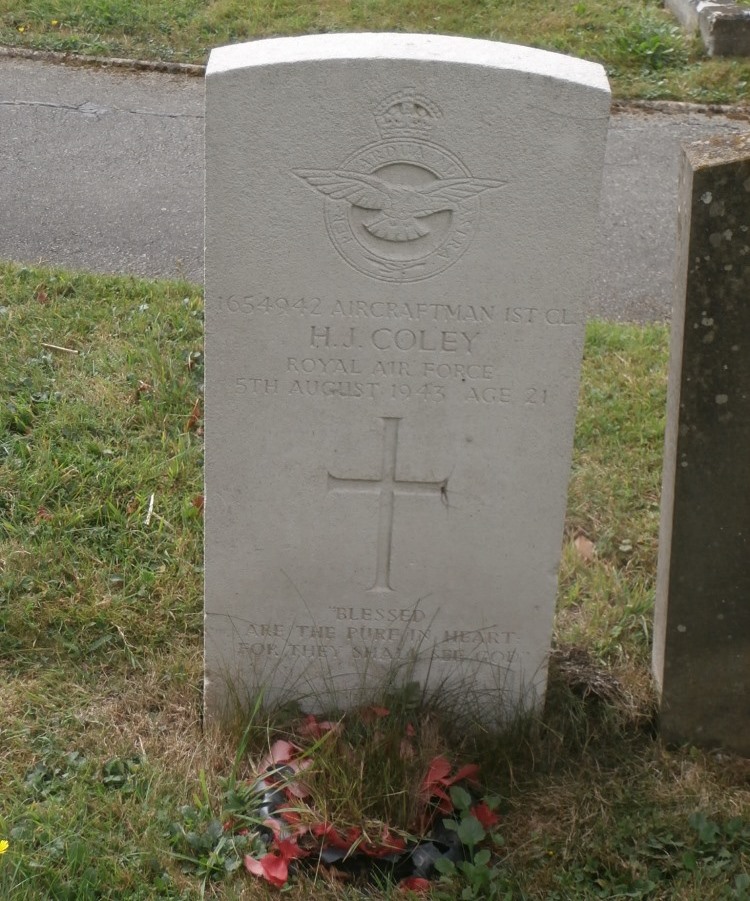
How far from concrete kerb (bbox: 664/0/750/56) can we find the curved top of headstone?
19.7 feet

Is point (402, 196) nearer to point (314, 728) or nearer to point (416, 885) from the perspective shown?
point (314, 728)

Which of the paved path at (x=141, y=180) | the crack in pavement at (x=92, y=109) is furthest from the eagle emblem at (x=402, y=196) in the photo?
the crack in pavement at (x=92, y=109)

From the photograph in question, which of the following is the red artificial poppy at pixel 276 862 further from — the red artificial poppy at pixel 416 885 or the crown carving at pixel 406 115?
the crown carving at pixel 406 115

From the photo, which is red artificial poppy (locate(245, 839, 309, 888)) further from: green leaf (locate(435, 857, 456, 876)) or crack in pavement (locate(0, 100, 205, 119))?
crack in pavement (locate(0, 100, 205, 119))

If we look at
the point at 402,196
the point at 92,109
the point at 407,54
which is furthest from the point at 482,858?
the point at 92,109

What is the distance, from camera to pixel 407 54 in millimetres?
2477

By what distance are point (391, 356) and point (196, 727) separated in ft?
3.83

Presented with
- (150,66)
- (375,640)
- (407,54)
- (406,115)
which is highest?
(150,66)

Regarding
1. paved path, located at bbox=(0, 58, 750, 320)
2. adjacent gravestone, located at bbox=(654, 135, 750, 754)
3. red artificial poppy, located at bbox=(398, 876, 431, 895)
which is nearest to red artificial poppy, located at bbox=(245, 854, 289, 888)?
red artificial poppy, located at bbox=(398, 876, 431, 895)

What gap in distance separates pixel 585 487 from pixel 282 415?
5.33 ft

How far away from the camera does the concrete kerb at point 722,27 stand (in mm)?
7984

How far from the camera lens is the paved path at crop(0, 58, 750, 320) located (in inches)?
227

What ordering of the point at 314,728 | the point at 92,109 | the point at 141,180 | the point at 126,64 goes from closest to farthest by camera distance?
the point at 314,728
the point at 141,180
the point at 92,109
the point at 126,64

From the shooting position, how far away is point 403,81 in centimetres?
247
